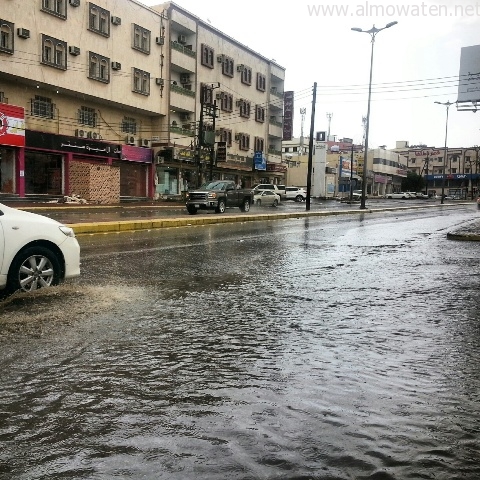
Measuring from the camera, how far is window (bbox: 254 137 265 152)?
54.8 metres

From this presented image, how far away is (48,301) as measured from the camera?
228 inches

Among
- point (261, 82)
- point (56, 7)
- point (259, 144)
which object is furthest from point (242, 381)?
point (261, 82)

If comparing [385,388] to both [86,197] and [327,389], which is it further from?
[86,197]

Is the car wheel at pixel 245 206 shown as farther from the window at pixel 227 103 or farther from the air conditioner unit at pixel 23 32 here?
the window at pixel 227 103

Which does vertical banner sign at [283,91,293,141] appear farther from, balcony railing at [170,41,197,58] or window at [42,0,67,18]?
window at [42,0,67,18]

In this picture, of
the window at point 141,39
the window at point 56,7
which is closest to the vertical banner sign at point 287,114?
the window at point 141,39

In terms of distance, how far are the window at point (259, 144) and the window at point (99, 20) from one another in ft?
76.5

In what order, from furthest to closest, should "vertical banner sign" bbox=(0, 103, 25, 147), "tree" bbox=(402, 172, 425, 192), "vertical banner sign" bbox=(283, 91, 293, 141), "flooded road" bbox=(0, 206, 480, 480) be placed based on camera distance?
"tree" bbox=(402, 172, 425, 192)
"vertical banner sign" bbox=(283, 91, 293, 141)
"vertical banner sign" bbox=(0, 103, 25, 147)
"flooded road" bbox=(0, 206, 480, 480)

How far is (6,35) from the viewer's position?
27672 millimetres

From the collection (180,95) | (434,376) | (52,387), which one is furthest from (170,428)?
(180,95)

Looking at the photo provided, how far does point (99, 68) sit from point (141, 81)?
4.46 metres

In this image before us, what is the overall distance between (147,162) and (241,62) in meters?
18.0

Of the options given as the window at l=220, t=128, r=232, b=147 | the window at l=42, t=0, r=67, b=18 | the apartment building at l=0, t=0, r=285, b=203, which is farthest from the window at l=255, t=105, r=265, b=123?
the window at l=42, t=0, r=67, b=18

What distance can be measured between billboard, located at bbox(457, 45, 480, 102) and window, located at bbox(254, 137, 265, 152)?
26.0 metres
